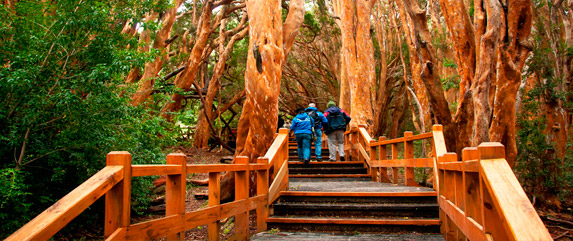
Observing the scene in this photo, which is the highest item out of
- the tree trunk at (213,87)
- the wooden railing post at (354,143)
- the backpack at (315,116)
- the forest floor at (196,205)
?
the tree trunk at (213,87)

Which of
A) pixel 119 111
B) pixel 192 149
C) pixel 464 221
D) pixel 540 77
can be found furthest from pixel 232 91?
pixel 464 221

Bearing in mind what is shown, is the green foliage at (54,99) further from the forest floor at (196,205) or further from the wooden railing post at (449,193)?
the wooden railing post at (449,193)

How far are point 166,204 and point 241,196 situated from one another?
1.58 meters

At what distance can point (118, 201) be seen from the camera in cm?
307

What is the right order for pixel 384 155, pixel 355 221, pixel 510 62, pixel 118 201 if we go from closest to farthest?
pixel 118 201, pixel 355 221, pixel 510 62, pixel 384 155

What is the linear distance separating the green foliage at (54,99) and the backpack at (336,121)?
222 inches

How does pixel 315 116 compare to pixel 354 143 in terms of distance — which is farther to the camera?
pixel 354 143

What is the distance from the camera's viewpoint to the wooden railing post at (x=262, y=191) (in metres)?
5.94

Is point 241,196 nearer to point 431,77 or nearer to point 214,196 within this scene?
point 214,196

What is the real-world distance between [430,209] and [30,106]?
5918 millimetres

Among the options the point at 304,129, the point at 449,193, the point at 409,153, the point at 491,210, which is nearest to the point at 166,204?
the point at 491,210

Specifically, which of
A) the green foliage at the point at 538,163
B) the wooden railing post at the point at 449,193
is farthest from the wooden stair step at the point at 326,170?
the green foliage at the point at 538,163

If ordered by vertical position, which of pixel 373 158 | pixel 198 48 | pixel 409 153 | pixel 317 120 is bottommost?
pixel 373 158

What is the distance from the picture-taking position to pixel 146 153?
812 cm
